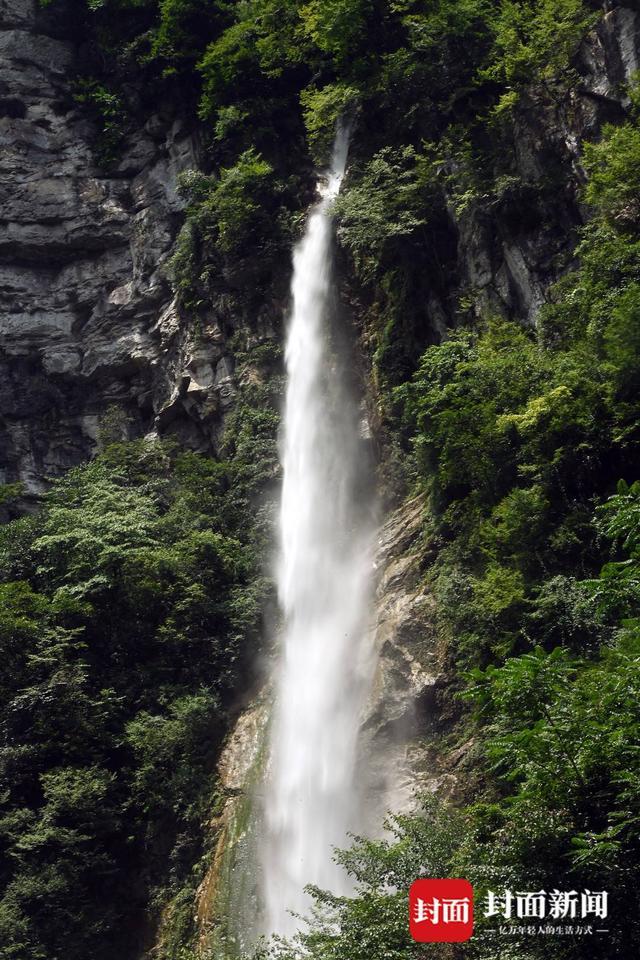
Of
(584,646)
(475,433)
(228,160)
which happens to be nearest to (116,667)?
(475,433)

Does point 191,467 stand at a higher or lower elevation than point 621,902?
higher

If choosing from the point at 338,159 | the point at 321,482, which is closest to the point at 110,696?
the point at 321,482

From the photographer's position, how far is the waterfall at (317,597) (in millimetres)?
13984

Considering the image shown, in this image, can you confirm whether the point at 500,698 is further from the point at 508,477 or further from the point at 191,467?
the point at 191,467

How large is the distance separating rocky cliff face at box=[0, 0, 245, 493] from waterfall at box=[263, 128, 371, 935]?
12.3 ft

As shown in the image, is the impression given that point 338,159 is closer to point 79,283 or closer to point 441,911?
point 79,283

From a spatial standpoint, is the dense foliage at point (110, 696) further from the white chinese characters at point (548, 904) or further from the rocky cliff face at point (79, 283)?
the white chinese characters at point (548, 904)

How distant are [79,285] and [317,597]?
13.7 m

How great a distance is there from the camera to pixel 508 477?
45.9ft

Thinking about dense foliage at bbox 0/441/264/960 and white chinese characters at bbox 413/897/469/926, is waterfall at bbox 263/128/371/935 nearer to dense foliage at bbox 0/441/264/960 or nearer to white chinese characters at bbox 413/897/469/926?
dense foliage at bbox 0/441/264/960

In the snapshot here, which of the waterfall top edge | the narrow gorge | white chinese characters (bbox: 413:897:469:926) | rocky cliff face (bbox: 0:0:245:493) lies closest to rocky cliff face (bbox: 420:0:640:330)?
the narrow gorge

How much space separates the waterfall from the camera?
14.0 metres

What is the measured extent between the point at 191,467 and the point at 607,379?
10933 mm

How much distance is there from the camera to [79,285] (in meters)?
26.7
